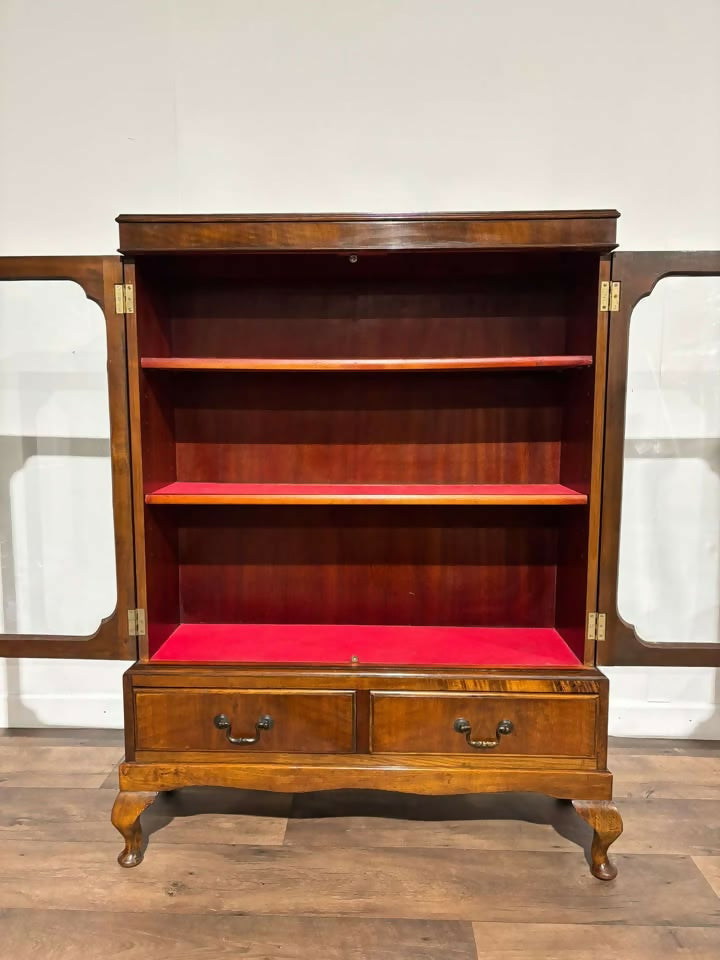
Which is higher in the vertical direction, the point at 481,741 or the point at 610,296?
the point at 610,296

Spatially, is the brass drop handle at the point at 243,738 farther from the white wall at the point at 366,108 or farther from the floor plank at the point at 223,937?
the white wall at the point at 366,108

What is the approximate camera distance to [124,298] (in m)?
1.32

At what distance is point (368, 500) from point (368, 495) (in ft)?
0.07

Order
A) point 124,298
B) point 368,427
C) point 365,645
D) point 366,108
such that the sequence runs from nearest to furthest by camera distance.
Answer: point 124,298 → point 365,645 → point 368,427 → point 366,108

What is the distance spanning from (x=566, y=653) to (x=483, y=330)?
83 centimetres

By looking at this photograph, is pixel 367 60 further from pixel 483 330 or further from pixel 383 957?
pixel 383 957

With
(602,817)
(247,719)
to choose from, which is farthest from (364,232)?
(602,817)

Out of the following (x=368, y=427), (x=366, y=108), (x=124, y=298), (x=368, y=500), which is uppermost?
(x=366, y=108)

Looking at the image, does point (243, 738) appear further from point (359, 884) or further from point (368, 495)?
point (368, 495)

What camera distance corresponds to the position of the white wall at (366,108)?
1.72 metres

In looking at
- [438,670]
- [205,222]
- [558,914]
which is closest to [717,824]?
[558,914]

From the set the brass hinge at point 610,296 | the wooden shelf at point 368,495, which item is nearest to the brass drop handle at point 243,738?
the wooden shelf at point 368,495

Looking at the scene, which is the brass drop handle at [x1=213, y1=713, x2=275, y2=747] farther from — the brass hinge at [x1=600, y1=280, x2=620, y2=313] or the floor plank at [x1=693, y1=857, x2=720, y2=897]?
the brass hinge at [x1=600, y1=280, x2=620, y2=313]

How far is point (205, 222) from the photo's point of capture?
1302 millimetres
